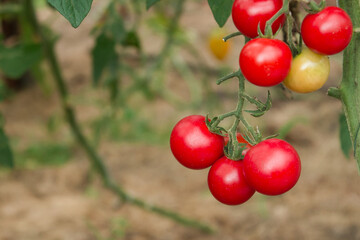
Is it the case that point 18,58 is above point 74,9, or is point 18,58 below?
below

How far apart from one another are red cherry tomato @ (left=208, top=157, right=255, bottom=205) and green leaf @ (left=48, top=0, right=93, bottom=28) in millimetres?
282

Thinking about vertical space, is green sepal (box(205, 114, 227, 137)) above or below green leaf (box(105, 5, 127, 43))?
above

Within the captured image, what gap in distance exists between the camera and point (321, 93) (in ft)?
9.46

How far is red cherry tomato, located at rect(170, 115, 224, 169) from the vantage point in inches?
29.6

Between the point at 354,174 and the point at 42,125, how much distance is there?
1.58 metres

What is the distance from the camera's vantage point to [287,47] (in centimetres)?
69

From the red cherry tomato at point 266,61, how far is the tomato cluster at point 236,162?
9 centimetres

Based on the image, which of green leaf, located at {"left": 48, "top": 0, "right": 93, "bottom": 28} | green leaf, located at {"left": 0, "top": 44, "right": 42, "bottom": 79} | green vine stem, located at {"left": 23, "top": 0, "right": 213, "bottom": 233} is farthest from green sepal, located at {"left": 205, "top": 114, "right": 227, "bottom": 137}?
green vine stem, located at {"left": 23, "top": 0, "right": 213, "bottom": 233}

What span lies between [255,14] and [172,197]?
1.58 metres

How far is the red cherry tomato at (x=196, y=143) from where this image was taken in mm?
751

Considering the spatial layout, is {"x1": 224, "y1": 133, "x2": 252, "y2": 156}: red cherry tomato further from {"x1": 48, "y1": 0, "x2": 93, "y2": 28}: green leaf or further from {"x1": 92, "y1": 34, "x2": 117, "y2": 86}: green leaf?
{"x1": 92, "y1": 34, "x2": 117, "y2": 86}: green leaf

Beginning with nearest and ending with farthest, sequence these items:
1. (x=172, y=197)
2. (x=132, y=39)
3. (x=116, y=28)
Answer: (x=116, y=28)
(x=132, y=39)
(x=172, y=197)

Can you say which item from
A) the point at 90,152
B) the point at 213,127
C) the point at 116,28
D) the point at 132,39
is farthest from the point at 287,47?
the point at 90,152

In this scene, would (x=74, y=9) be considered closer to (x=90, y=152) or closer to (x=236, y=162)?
(x=236, y=162)
